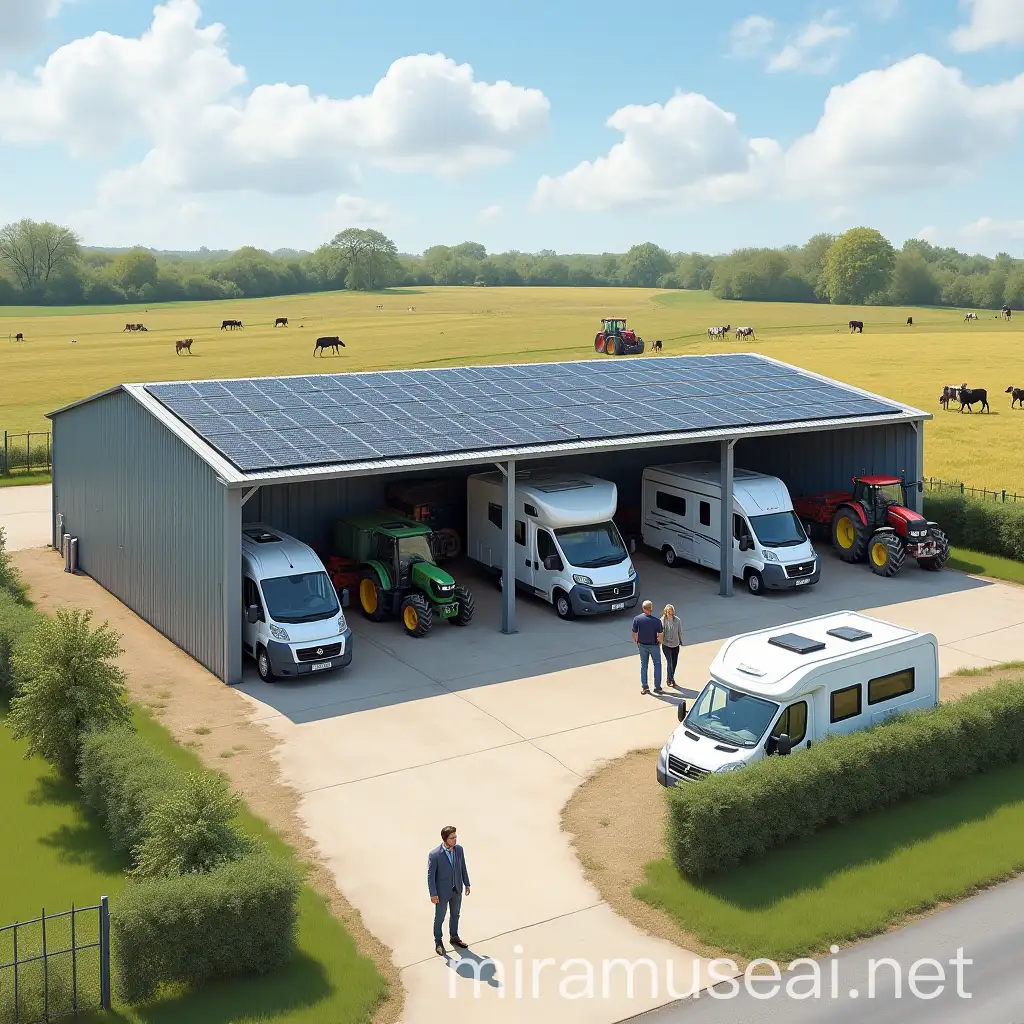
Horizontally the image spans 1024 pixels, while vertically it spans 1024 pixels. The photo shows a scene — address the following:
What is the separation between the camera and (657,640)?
2000 centimetres

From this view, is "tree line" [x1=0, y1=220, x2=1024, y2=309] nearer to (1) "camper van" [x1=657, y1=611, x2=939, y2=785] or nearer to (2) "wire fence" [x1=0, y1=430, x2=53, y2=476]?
(2) "wire fence" [x1=0, y1=430, x2=53, y2=476]

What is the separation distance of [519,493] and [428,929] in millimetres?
13890

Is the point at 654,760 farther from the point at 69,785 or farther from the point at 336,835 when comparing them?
the point at 69,785

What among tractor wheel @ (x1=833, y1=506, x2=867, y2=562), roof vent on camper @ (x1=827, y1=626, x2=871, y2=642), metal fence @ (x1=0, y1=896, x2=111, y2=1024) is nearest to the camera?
metal fence @ (x1=0, y1=896, x2=111, y2=1024)

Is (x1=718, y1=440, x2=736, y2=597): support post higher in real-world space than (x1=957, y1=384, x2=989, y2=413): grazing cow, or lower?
lower

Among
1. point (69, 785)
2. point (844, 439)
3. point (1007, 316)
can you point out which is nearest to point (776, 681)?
point (69, 785)

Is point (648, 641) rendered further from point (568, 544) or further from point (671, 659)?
point (568, 544)

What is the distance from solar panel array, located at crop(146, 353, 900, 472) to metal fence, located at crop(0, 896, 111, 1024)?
10712mm

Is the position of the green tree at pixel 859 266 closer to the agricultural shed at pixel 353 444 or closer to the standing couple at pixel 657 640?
the agricultural shed at pixel 353 444

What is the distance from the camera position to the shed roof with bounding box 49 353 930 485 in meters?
22.8

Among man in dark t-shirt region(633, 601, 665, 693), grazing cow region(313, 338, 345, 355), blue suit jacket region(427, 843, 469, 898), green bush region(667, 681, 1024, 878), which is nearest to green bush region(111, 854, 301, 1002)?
blue suit jacket region(427, 843, 469, 898)

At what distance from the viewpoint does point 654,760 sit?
57.8 feet

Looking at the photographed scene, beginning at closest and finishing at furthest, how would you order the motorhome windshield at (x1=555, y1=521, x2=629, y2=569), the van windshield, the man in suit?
the man in suit < the van windshield < the motorhome windshield at (x1=555, y1=521, x2=629, y2=569)

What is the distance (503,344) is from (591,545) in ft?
206
